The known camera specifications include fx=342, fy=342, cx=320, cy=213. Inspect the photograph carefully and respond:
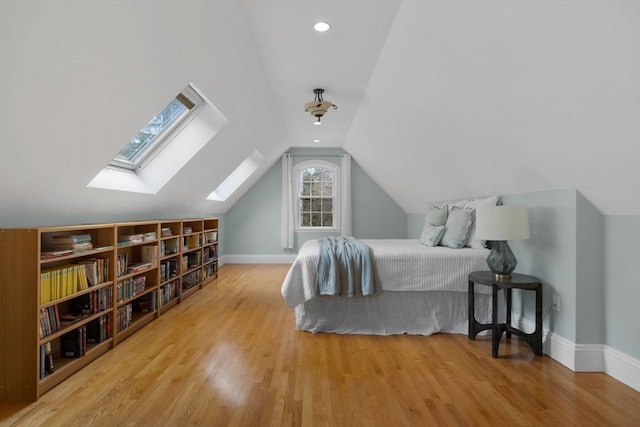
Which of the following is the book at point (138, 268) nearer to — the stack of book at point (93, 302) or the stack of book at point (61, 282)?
the stack of book at point (93, 302)

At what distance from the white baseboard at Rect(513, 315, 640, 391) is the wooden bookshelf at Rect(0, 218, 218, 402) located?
11.0ft

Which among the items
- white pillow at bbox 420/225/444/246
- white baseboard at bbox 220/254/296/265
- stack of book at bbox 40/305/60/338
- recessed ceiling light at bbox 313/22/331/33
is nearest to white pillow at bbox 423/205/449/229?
white pillow at bbox 420/225/444/246

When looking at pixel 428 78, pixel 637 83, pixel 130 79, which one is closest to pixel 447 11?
pixel 428 78

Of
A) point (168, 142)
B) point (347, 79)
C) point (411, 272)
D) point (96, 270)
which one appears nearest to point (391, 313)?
point (411, 272)

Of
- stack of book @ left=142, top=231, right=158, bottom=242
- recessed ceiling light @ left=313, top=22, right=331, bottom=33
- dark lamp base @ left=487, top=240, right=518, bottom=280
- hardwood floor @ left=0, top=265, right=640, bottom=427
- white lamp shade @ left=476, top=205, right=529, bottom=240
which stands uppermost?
recessed ceiling light @ left=313, top=22, right=331, bottom=33

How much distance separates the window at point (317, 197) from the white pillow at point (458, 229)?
3531 millimetres

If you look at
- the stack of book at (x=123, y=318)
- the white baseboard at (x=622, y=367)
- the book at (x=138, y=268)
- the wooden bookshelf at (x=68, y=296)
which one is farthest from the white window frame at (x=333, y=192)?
the white baseboard at (x=622, y=367)

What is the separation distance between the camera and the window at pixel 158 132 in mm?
3334

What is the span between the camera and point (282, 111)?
14.2ft

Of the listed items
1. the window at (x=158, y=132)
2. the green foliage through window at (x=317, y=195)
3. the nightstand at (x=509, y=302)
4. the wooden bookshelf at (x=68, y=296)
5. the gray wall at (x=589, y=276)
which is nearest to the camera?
the wooden bookshelf at (x=68, y=296)

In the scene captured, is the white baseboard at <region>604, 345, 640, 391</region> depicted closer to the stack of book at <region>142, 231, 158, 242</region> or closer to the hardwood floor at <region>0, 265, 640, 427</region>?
the hardwood floor at <region>0, 265, 640, 427</region>

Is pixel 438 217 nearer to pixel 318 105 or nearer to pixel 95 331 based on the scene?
pixel 318 105

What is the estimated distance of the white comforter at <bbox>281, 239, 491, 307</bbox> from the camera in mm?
3018

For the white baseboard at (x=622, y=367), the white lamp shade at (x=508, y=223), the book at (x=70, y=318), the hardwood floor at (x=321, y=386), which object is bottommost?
the hardwood floor at (x=321, y=386)
